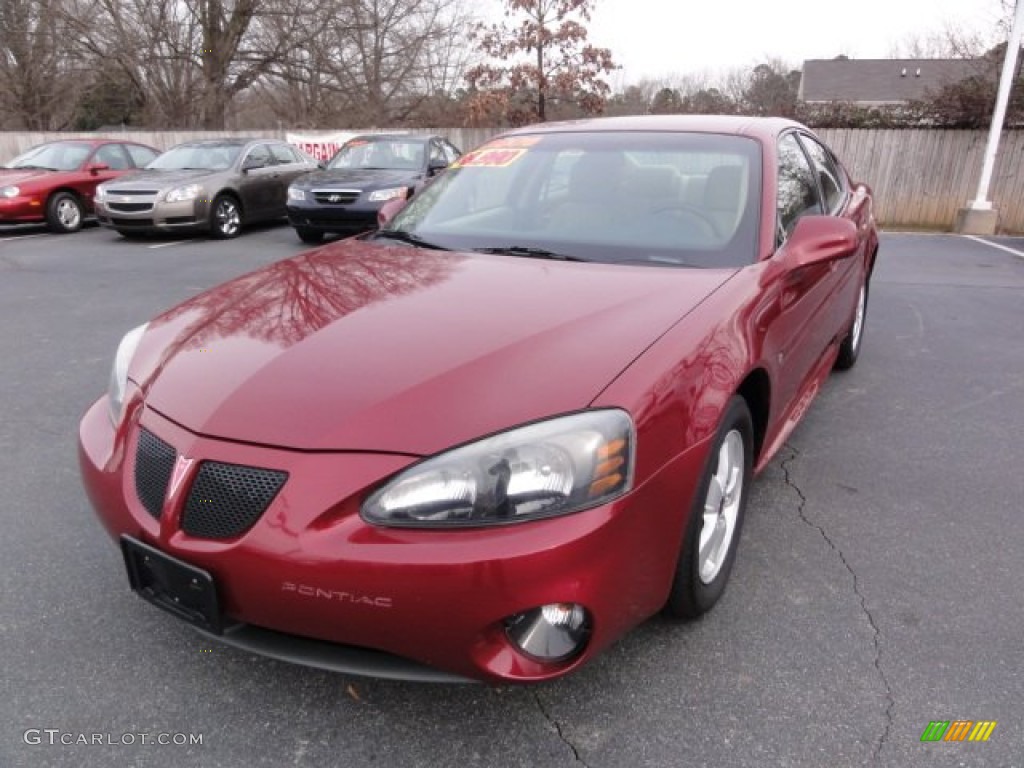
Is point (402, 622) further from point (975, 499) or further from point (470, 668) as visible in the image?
point (975, 499)

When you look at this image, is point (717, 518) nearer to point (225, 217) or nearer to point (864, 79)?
point (225, 217)

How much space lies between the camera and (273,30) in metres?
23.4

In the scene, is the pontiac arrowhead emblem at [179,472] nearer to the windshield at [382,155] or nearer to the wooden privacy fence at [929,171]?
the windshield at [382,155]

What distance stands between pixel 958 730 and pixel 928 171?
49.0 feet

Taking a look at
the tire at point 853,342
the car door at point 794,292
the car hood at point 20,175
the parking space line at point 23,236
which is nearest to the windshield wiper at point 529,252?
the car door at point 794,292

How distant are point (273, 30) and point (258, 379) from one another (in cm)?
2519

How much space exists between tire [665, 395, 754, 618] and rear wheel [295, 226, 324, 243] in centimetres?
856

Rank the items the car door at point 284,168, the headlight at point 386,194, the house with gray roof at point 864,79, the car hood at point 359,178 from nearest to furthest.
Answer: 1. the headlight at point 386,194
2. the car hood at point 359,178
3. the car door at point 284,168
4. the house with gray roof at point 864,79

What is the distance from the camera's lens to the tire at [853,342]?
4623mm

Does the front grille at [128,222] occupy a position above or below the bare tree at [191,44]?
below

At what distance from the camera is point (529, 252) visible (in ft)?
9.06

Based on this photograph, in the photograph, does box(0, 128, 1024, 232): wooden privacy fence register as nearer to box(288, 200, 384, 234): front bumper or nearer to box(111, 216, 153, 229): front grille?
box(288, 200, 384, 234): front bumper

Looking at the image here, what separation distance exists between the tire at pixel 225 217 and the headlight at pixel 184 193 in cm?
28

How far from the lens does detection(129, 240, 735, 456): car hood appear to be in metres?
1.73
